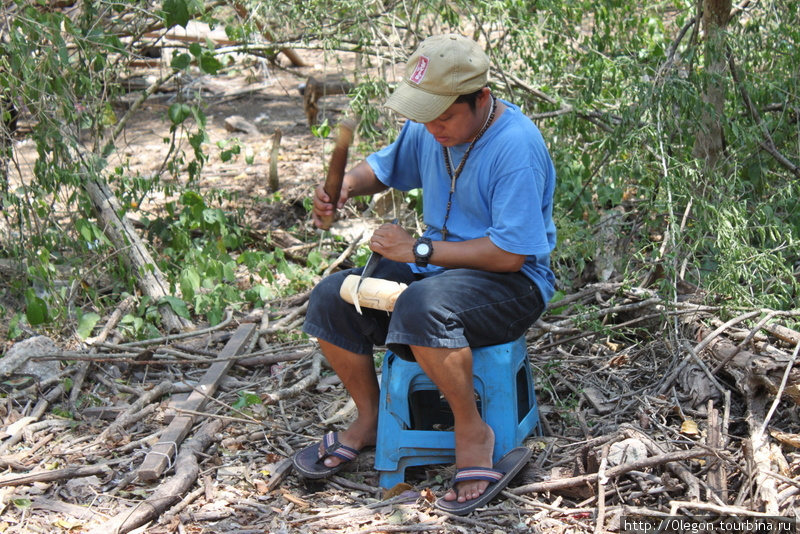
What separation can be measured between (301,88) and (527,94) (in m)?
4.32

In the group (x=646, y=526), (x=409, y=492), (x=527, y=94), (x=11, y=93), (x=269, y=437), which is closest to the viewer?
(x=646, y=526)

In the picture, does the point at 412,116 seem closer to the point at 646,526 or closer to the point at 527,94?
the point at 646,526

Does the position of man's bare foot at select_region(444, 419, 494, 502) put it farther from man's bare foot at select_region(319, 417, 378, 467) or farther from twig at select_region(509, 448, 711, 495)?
man's bare foot at select_region(319, 417, 378, 467)

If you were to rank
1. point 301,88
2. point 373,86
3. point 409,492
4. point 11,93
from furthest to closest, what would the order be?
point 301,88 → point 373,86 → point 11,93 → point 409,492

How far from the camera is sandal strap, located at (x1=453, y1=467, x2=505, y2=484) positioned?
2709mm

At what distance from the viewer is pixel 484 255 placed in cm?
267

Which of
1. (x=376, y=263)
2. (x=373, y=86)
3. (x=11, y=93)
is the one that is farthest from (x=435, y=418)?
(x=11, y=93)

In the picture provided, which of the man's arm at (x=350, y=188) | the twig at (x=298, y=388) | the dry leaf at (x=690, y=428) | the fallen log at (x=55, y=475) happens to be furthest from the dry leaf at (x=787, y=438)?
the fallen log at (x=55, y=475)

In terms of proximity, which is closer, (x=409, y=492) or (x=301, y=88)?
(x=409, y=492)

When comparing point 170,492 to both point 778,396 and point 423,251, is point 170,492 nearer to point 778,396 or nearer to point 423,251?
point 423,251

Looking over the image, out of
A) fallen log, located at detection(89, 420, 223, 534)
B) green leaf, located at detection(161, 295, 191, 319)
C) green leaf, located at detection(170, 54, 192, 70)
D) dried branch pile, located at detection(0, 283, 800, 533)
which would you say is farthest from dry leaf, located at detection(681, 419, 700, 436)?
green leaf, located at detection(170, 54, 192, 70)

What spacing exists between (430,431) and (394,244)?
72 cm

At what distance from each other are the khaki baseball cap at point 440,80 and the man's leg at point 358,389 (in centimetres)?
94

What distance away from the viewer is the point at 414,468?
3.08 m
